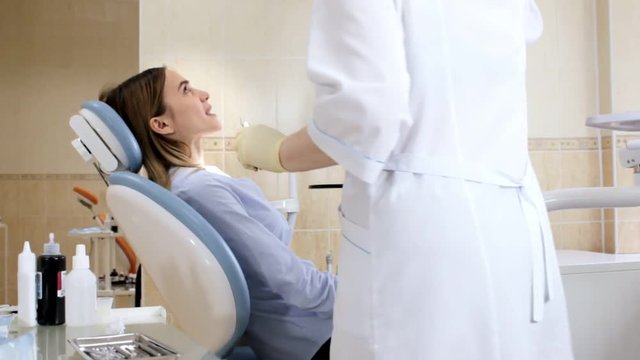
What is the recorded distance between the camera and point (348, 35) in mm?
867

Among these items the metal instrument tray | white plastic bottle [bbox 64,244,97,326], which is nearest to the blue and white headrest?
white plastic bottle [bbox 64,244,97,326]

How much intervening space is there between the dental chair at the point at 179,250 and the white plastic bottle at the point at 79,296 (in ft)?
0.73

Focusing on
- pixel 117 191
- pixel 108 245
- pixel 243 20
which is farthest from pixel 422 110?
pixel 108 245

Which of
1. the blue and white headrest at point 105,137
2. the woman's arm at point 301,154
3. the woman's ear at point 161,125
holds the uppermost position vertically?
the woman's ear at point 161,125

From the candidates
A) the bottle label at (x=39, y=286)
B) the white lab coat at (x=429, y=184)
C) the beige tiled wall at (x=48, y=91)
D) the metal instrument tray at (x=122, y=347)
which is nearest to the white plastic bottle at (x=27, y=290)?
the bottle label at (x=39, y=286)

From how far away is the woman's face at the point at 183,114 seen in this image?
167 cm

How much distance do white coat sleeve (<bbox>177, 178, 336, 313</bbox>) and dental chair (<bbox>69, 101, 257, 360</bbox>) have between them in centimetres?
14

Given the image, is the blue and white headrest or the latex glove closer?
the latex glove

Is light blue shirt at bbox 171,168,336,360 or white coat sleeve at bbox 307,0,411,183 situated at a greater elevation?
white coat sleeve at bbox 307,0,411,183

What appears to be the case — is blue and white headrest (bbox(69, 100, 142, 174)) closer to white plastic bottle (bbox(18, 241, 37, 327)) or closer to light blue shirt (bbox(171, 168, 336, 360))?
light blue shirt (bbox(171, 168, 336, 360))

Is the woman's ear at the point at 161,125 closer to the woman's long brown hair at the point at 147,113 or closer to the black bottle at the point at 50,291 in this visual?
the woman's long brown hair at the point at 147,113

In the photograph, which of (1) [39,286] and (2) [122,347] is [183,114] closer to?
(1) [39,286]

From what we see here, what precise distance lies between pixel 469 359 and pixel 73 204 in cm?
374

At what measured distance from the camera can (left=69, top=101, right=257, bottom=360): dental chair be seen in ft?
4.21
